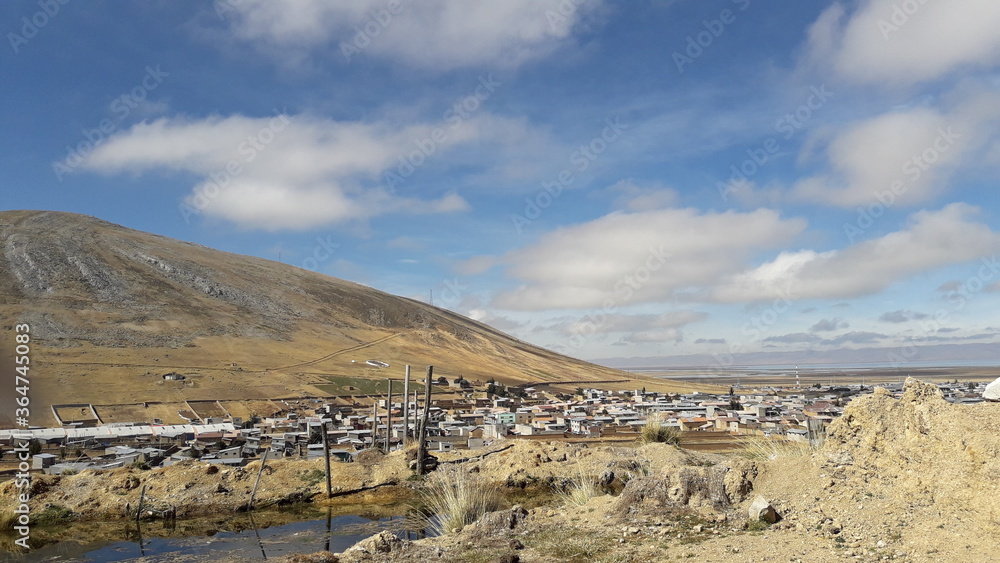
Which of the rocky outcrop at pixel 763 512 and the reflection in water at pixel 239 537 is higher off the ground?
the rocky outcrop at pixel 763 512

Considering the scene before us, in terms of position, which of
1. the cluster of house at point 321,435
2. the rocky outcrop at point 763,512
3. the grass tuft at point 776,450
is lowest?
the cluster of house at point 321,435

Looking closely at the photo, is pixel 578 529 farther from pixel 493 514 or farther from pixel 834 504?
pixel 834 504

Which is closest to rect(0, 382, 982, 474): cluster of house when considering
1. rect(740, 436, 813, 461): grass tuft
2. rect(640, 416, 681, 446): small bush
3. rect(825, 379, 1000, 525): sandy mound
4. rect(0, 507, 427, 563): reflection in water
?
rect(640, 416, 681, 446): small bush

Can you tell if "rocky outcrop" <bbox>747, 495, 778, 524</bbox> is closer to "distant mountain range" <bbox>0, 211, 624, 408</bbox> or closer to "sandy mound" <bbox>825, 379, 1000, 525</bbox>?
"sandy mound" <bbox>825, 379, 1000, 525</bbox>

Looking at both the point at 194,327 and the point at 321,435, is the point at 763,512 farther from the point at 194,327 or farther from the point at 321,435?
the point at 194,327

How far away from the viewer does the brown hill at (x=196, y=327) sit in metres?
65.1

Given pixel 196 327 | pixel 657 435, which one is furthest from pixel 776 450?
pixel 196 327

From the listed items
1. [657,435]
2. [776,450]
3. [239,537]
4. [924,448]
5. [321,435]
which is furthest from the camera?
[321,435]

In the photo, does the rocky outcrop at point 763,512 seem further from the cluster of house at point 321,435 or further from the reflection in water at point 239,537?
the cluster of house at point 321,435

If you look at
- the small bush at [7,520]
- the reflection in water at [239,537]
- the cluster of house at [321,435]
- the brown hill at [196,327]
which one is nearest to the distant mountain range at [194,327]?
the brown hill at [196,327]


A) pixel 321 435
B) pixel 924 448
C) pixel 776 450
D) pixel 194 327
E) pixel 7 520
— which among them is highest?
pixel 194 327

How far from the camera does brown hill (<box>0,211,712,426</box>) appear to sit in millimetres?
65062

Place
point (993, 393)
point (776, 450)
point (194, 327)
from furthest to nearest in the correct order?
point (194, 327) < point (776, 450) < point (993, 393)

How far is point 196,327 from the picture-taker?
3516 inches
